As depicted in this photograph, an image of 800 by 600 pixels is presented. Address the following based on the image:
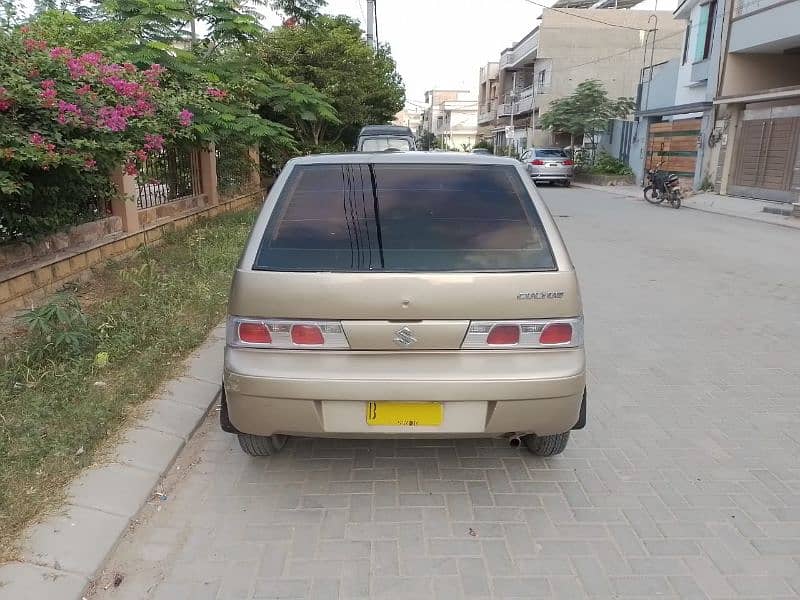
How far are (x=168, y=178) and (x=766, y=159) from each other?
1574 centimetres

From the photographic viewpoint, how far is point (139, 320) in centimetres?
489

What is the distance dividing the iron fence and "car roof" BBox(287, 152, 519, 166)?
502 centimetres

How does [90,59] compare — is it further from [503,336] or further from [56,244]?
[503,336]

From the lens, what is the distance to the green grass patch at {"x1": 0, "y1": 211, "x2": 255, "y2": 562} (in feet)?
9.23

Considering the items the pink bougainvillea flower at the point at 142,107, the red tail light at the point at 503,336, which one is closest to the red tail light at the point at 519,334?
the red tail light at the point at 503,336

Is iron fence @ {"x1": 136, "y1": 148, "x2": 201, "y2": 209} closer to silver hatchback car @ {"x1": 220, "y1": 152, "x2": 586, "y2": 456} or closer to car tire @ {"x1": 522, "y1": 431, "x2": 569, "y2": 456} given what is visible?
silver hatchback car @ {"x1": 220, "y1": 152, "x2": 586, "y2": 456}

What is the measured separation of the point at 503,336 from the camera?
2.58 metres

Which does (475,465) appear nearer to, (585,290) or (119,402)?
(119,402)

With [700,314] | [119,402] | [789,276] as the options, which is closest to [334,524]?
[119,402]

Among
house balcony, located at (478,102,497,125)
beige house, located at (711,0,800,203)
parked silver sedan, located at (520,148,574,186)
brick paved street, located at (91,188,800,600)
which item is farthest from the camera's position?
house balcony, located at (478,102,497,125)

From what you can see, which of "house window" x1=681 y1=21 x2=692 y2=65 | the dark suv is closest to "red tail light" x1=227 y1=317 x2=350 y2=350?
the dark suv

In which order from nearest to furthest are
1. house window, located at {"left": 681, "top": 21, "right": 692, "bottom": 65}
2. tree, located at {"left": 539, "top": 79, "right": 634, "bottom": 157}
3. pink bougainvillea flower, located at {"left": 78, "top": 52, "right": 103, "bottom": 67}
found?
pink bougainvillea flower, located at {"left": 78, "top": 52, "right": 103, "bottom": 67}, house window, located at {"left": 681, "top": 21, "right": 692, "bottom": 65}, tree, located at {"left": 539, "top": 79, "right": 634, "bottom": 157}

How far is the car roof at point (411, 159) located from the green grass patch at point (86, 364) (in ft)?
5.95

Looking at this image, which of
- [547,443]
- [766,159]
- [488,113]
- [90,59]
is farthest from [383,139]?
[488,113]
